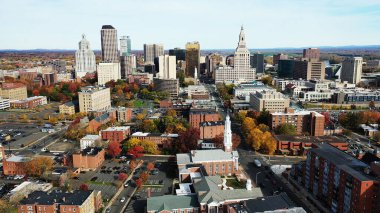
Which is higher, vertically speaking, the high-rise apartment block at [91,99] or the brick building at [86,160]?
the high-rise apartment block at [91,99]

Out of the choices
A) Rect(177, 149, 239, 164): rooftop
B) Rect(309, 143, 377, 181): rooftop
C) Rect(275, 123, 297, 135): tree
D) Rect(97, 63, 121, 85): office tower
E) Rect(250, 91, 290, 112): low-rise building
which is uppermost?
Rect(97, 63, 121, 85): office tower

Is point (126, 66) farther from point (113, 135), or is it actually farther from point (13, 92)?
point (113, 135)

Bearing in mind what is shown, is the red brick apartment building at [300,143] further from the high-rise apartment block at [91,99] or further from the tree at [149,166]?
the high-rise apartment block at [91,99]

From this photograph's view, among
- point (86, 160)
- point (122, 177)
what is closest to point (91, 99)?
point (86, 160)

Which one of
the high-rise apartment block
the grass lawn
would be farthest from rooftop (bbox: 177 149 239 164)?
Answer: the high-rise apartment block

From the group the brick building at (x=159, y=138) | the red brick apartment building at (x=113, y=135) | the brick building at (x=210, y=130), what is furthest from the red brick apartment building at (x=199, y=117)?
the red brick apartment building at (x=113, y=135)

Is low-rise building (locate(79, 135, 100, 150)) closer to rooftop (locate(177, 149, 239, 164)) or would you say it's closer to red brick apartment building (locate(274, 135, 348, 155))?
rooftop (locate(177, 149, 239, 164))
